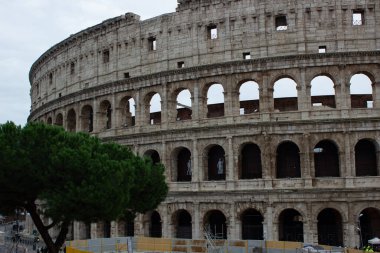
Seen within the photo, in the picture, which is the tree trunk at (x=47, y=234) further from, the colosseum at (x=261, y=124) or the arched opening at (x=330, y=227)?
the arched opening at (x=330, y=227)

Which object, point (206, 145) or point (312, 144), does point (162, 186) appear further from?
point (312, 144)

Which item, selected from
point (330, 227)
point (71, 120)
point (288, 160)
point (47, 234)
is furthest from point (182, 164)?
point (47, 234)

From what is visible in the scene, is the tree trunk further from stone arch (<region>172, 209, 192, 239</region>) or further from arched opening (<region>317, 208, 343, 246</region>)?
arched opening (<region>317, 208, 343, 246</region>)

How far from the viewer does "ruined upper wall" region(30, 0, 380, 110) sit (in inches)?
1243

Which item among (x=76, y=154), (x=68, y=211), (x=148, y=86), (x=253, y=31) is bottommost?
(x=68, y=211)

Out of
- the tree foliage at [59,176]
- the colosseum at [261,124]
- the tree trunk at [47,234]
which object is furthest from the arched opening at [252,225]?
the tree trunk at [47,234]

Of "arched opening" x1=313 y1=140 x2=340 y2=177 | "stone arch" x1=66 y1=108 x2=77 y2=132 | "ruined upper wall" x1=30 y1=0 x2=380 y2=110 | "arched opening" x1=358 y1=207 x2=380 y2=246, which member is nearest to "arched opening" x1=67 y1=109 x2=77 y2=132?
Result: "stone arch" x1=66 y1=108 x2=77 y2=132

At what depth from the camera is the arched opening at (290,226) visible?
105ft

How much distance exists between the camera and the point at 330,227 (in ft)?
104

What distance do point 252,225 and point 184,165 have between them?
596 cm

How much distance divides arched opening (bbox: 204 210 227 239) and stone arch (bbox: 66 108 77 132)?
14.3 meters

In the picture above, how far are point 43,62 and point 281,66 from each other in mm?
23134

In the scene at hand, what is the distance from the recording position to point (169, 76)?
34656 millimetres

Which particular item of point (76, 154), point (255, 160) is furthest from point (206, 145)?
point (76, 154)
